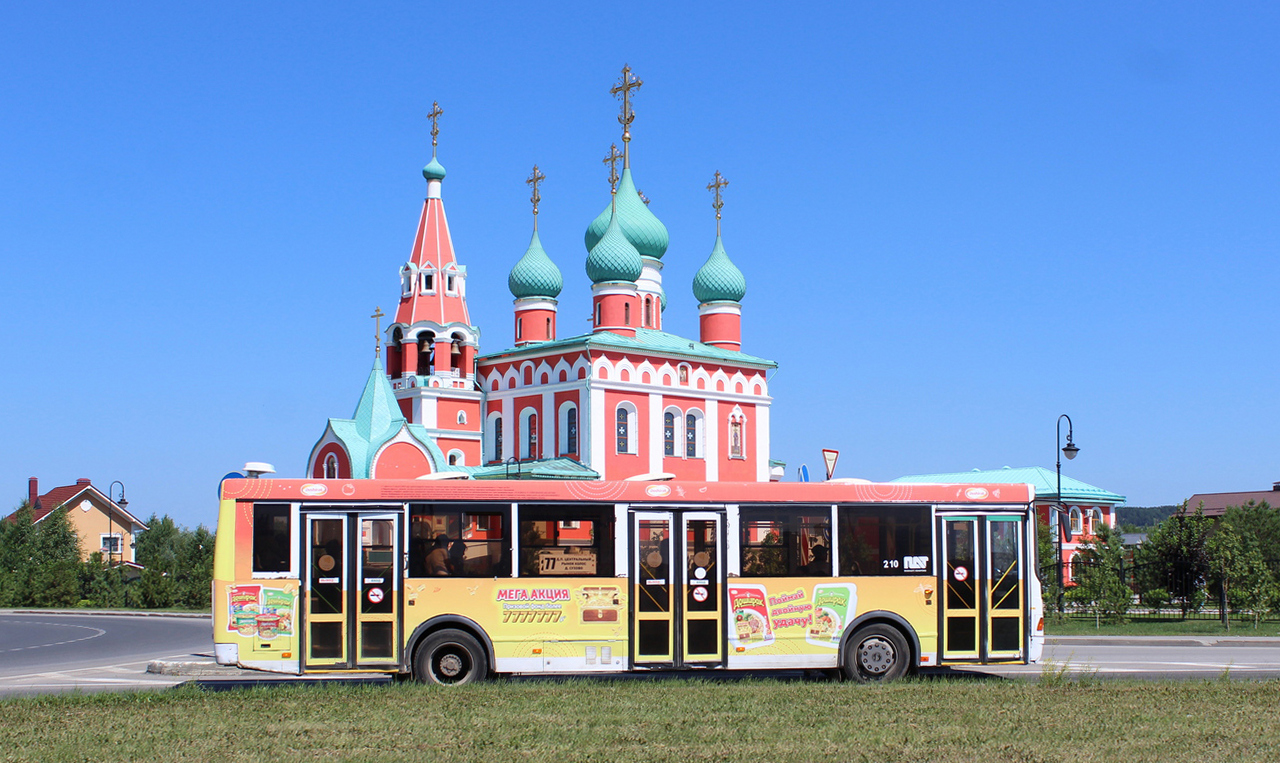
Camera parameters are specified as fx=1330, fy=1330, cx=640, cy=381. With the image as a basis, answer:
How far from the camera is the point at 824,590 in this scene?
1620 centimetres

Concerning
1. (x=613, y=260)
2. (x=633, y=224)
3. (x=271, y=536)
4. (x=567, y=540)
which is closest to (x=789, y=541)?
(x=567, y=540)

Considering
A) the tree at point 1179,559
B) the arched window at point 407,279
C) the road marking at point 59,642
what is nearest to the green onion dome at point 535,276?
the arched window at point 407,279

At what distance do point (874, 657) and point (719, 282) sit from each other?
44845 millimetres

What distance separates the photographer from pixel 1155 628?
28969mm

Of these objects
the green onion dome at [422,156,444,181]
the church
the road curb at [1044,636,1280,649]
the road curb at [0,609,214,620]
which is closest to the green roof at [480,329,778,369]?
the church

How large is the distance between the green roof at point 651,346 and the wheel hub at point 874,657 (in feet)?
121

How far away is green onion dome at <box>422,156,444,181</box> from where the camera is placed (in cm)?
5512

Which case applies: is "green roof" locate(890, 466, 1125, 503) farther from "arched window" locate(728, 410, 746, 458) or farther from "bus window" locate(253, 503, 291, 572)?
"bus window" locate(253, 503, 291, 572)

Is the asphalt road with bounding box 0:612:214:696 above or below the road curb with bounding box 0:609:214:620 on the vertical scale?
above

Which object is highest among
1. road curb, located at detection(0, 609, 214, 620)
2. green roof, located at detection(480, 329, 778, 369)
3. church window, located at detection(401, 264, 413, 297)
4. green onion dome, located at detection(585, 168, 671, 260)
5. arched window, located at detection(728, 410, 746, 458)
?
green onion dome, located at detection(585, 168, 671, 260)

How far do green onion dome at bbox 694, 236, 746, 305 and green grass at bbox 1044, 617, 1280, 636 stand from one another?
30.5 metres

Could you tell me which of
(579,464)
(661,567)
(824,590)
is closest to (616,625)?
(661,567)

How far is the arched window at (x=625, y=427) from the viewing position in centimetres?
5353

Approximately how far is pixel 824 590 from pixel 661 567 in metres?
2.01
